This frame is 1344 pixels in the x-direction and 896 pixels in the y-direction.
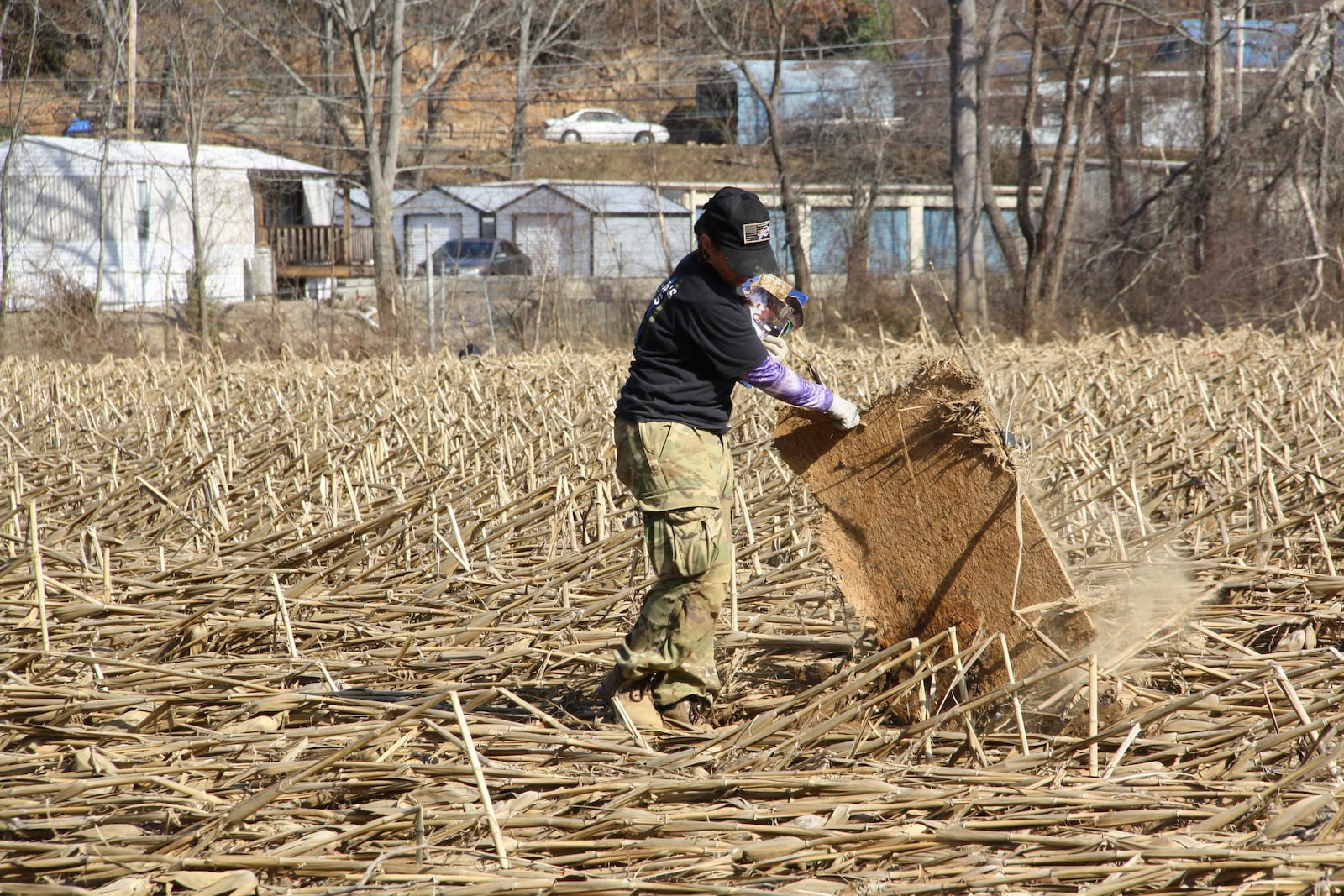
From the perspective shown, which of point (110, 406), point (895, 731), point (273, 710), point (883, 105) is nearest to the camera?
point (895, 731)

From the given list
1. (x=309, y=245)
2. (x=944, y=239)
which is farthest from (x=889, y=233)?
(x=309, y=245)

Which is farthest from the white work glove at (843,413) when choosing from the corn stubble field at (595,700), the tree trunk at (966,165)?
the tree trunk at (966,165)

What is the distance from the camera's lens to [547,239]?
19203 millimetres

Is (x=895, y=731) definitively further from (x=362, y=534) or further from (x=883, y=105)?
(x=883, y=105)

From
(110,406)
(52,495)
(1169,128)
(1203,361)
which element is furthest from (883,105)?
(52,495)

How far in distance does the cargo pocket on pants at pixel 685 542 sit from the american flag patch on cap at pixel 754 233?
0.76 m

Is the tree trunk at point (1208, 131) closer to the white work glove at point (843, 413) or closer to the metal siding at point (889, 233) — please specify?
the metal siding at point (889, 233)

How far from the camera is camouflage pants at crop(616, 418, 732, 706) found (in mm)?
3391

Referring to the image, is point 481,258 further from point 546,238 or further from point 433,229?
point 546,238

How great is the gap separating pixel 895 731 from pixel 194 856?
5.69ft

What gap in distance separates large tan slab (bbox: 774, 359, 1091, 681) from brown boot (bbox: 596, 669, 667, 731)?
2.19 ft

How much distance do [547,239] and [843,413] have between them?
16.2 meters

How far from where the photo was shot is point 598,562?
4777 mm

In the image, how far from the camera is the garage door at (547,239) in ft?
61.2
